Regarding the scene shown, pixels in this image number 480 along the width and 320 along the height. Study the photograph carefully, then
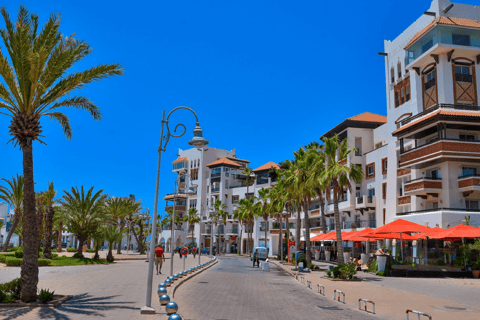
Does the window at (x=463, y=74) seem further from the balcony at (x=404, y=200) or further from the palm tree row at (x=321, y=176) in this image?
the palm tree row at (x=321, y=176)

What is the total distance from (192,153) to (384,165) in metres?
63.9

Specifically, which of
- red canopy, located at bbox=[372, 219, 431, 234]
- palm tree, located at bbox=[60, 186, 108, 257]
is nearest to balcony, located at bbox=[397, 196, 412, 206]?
red canopy, located at bbox=[372, 219, 431, 234]

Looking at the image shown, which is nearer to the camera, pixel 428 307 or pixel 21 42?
pixel 21 42

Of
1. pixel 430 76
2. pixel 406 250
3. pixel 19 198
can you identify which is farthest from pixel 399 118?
pixel 19 198

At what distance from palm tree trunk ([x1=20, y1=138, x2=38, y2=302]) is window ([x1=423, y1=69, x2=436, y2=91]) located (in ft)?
122

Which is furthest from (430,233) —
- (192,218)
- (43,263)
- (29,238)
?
(192,218)

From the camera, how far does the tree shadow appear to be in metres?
11.3

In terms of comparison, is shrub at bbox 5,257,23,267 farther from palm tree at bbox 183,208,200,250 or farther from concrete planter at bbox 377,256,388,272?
palm tree at bbox 183,208,200,250

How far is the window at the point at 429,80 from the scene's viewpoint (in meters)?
40.7

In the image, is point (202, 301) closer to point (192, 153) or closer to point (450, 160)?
point (450, 160)

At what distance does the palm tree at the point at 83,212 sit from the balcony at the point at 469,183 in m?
34.5

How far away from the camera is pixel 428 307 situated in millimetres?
15453

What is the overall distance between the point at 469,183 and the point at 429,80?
438 inches

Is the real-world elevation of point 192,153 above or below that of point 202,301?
above
